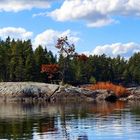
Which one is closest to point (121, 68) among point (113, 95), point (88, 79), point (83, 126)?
point (88, 79)

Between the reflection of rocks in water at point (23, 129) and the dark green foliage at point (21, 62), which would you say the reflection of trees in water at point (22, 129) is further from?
the dark green foliage at point (21, 62)

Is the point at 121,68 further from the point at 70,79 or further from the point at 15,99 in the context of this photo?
the point at 15,99

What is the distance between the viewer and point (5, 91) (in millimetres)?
90625

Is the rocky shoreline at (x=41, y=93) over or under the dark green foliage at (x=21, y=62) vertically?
under

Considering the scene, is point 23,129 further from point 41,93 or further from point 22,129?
point 41,93

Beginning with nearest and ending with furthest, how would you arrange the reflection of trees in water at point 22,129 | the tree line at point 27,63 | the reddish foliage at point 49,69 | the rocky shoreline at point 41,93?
the reflection of trees in water at point 22,129, the rocky shoreline at point 41,93, the reddish foliage at point 49,69, the tree line at point 27,63

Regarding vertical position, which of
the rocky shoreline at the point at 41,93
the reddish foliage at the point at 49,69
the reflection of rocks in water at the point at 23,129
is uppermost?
the reddish foliage at the point at 49,69

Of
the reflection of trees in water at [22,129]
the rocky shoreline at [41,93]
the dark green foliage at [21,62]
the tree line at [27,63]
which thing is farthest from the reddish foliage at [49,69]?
the reflection of trees in water at [22,129]

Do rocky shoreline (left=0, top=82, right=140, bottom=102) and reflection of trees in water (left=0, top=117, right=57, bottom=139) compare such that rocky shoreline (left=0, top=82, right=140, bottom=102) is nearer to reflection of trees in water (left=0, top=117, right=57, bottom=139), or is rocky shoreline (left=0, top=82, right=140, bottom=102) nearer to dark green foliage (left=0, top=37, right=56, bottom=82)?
dark green foliage (left=0, top=37, right=56, bottom=82)

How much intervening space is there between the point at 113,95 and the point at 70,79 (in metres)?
68.5

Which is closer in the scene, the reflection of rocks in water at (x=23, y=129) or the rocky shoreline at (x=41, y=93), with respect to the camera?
the reflection of rocks in water at (x=23, y=129)

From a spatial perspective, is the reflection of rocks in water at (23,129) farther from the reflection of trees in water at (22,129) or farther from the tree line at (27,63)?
the tree line at (27,63)

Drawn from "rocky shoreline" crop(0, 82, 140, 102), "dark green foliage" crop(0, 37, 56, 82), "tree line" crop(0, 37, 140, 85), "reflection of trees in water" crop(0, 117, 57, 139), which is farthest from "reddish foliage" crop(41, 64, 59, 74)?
"reflection of trees in water" crop(0, 117, 57, 139)

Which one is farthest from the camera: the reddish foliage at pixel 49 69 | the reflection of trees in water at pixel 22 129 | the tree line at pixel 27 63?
the tree line at pixel 27 63
